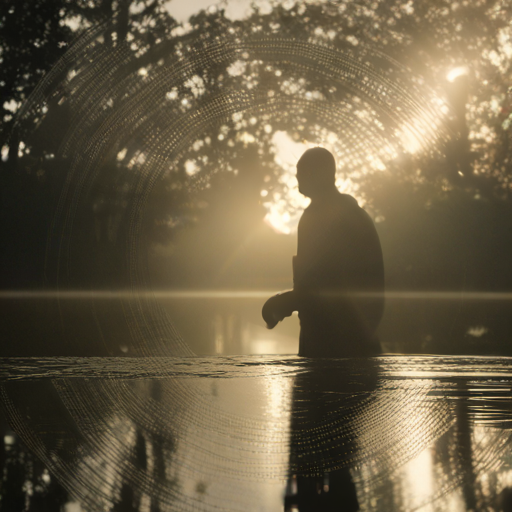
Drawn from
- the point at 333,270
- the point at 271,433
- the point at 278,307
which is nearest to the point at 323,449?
the point at 271,433

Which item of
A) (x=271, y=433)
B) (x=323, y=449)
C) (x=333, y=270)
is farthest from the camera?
(x=333, y=270)

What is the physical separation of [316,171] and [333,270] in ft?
1.37

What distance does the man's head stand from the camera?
2750 millimetres

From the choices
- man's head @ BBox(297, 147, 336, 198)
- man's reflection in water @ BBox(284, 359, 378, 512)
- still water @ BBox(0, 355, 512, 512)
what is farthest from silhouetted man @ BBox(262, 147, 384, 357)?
man's reflection in water @ BBox(284, 359, 378, 512)

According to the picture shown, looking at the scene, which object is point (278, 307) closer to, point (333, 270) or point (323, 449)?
point (333, 270)

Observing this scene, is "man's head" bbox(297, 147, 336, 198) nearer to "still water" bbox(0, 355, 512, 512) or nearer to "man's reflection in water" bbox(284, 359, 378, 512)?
"still water" bbox(0, 355, 512, 512)

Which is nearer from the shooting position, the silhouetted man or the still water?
the still water

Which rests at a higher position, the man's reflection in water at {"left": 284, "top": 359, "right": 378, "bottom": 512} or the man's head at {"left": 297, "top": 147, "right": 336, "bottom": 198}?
the man's head at {"left": 297, "top": 147, "right": 336, "bottom": 198}

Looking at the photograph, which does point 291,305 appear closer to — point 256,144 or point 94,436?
point 94,436

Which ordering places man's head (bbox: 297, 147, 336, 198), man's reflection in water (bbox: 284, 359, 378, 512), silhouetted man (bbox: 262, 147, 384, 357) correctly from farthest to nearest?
man's head (bbox: 297, 147, 336, 198) < silhouetted man (bbox: 262, 147, 384, 357) < man's reflection in water (bbox: 284, 359, 378, 512)

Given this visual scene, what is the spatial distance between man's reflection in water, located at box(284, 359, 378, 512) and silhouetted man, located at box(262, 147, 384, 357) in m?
0.60

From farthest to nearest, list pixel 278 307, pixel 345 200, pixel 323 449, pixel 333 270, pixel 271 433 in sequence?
pixel 345 200 < pixel 333 270 < pixel 278 307 < pixel 271 433 < pixel 323 449

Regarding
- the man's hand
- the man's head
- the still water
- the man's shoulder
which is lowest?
the still water

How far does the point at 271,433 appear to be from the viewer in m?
2.13
